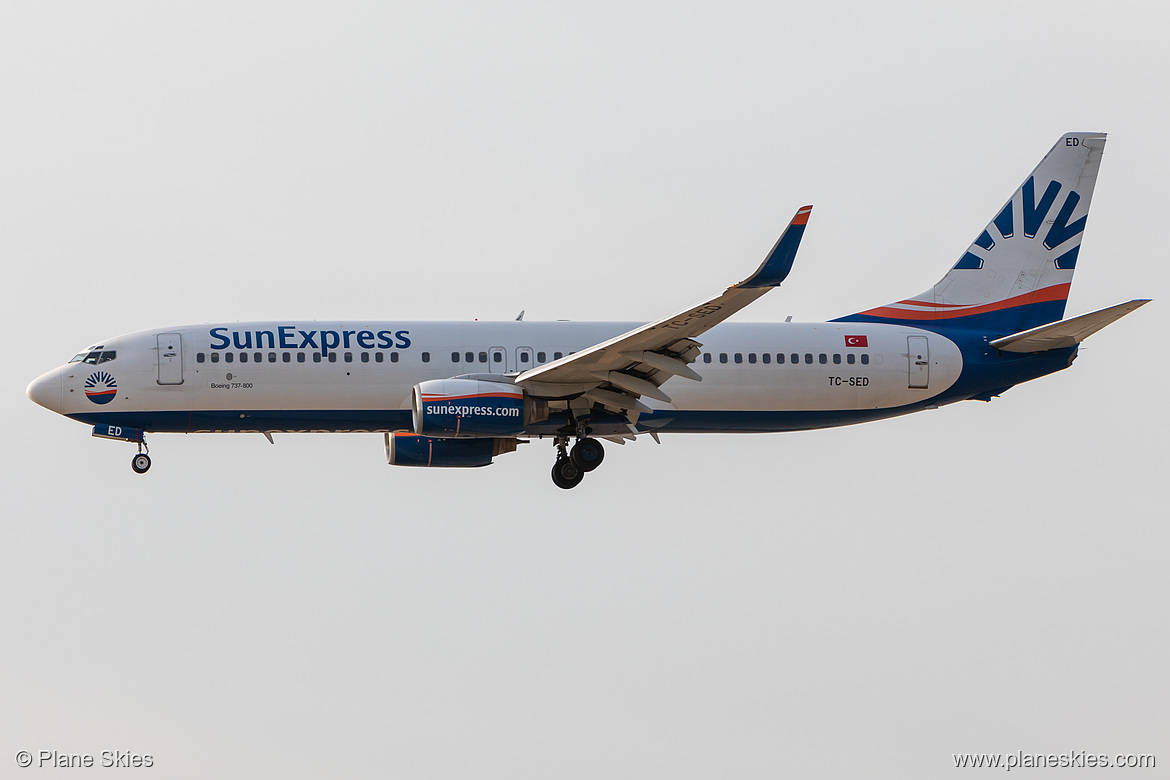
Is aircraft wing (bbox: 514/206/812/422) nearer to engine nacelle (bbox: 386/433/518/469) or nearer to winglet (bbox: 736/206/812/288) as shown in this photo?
winglet (bbox: 736/206/812/288)

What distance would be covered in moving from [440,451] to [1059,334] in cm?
1637

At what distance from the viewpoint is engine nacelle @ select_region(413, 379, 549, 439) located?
34.8m

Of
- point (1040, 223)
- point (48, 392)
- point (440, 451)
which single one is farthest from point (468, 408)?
point (1040, 223)

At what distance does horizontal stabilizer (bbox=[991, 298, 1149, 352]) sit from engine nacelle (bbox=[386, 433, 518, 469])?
13626 millimetres

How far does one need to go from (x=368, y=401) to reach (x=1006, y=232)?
18886 millimetres

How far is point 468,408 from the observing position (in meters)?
35.0

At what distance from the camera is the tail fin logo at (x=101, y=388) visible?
120 ft

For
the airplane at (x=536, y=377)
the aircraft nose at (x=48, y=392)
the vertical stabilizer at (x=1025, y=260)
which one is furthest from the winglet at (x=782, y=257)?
the aircraft nose at (x=48, y=392)

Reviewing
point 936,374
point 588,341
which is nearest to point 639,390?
point 588,341

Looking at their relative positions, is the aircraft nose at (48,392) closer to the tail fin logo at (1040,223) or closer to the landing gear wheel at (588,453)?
the landing gear wheel at (588,453)

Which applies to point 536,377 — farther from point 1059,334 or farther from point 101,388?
point 1059,334

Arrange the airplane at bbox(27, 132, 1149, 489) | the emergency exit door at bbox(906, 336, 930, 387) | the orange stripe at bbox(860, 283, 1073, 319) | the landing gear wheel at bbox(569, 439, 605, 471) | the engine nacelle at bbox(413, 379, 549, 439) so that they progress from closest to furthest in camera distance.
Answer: the engine nacelle at bbox(413, 379, 549, 439)
the airplane at bbox(27, 132, 1149, 489)
the landing gear wheel at bbox(569, 439, 605, 471)
the emergency exit door at bbox(906, 336, 930, 387)
the orange stripe at bbox(860, 283, 1073, 319)

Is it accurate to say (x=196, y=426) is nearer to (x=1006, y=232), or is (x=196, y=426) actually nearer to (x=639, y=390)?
(x=639, y=390)

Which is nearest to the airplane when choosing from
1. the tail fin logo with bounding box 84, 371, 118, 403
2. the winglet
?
the tail fin logo with bounding box 84, 371, 118, 403
